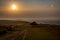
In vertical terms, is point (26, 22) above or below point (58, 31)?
above

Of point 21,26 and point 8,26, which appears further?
point 21,26

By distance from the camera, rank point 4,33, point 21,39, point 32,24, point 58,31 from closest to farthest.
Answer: point 21,39 < point 4,33 < point 58,31 < point 32,24

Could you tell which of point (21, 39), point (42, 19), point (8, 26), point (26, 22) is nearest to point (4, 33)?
point (8, 26)

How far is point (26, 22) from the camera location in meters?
4.64

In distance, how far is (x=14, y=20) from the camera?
459 cm

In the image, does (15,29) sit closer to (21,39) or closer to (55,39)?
(21,39)

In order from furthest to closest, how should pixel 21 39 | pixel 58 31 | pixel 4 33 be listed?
Answer: pixel 58 31, pixel 4 33, pixel 21 39

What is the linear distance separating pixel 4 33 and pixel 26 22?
1.08 metres

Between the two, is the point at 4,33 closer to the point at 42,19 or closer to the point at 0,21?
the point at 0,21

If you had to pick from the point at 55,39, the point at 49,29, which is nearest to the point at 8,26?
the point at 49,29

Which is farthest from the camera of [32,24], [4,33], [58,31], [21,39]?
[32,24]

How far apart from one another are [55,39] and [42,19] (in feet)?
4.21

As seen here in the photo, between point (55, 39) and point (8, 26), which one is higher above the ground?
point (8, 26)

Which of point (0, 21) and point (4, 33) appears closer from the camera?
point (4, 33)
